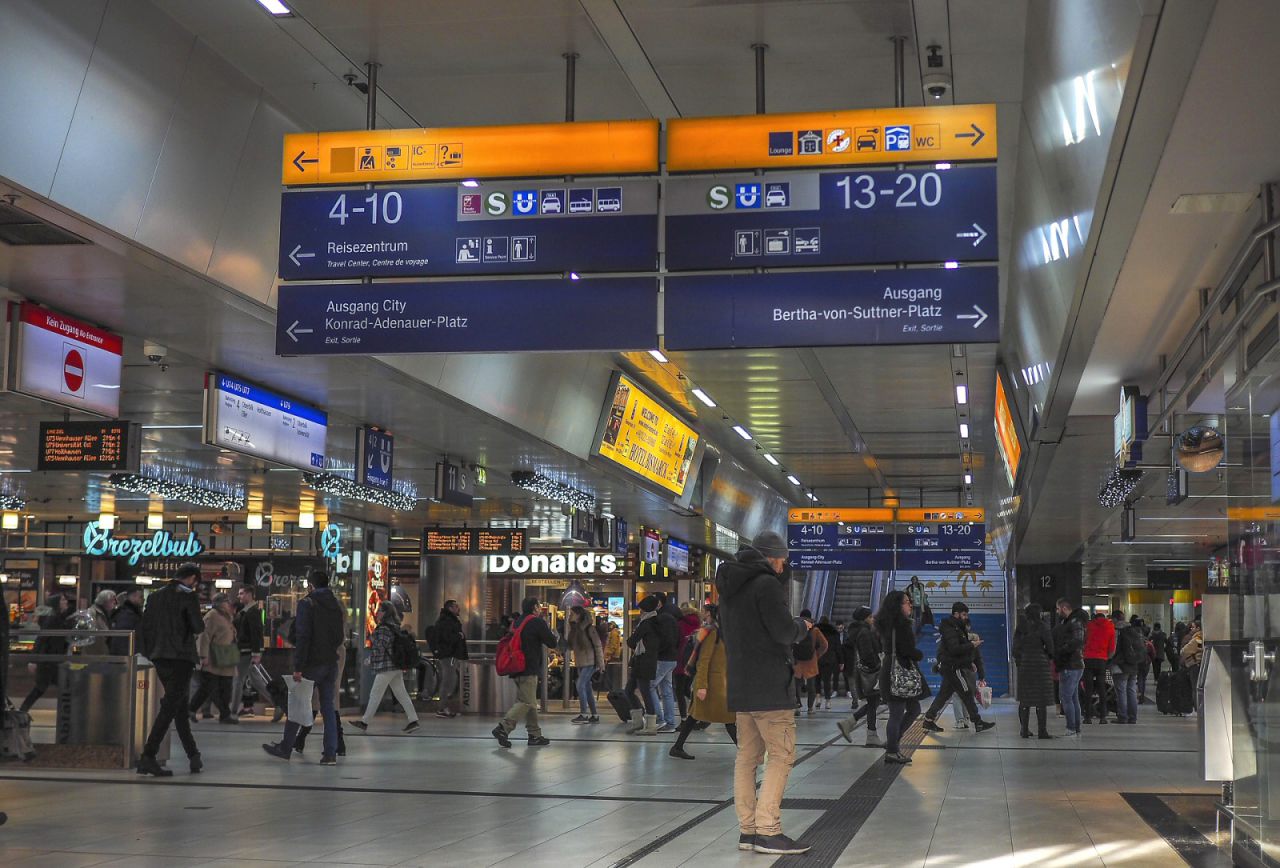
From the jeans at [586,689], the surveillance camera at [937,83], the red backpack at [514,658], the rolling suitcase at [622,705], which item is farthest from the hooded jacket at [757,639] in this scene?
the jeans at [586,689]

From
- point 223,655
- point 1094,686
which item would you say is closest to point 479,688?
point 223,655

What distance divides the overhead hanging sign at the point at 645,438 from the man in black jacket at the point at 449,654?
3.29m

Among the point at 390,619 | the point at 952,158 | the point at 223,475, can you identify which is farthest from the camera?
the point at 223,475

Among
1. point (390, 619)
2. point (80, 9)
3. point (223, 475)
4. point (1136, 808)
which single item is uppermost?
point (80, 9)

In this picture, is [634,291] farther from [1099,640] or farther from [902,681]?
[1099,640]

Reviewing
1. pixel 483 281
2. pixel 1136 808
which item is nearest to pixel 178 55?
pixel 483 281

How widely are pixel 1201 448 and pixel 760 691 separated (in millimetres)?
4706

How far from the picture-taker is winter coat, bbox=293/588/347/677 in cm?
1165

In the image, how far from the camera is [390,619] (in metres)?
15.0

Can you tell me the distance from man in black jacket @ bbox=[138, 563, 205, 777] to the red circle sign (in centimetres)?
200

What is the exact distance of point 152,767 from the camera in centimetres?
1056

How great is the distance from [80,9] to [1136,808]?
25.8 ft

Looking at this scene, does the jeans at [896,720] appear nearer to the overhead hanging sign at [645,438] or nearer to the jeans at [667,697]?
the jeans at [667,697]

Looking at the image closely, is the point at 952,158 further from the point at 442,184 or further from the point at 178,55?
the point at 178,55
